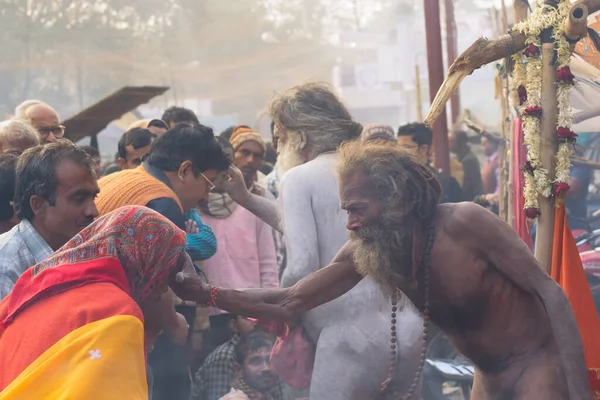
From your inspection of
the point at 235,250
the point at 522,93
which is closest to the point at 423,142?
the point at 235,250

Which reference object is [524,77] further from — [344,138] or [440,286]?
[440,286]

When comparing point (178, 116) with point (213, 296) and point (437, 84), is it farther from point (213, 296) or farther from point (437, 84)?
point (437, 84)

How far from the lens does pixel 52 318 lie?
125 inches

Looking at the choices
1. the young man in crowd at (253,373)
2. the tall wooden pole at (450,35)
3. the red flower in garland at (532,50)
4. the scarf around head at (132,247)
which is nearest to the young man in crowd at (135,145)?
the young man in crowd at (253,373)

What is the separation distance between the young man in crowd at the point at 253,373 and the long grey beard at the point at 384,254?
2743 mm

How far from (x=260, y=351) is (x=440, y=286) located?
114 inches

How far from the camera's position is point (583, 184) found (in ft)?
33.0

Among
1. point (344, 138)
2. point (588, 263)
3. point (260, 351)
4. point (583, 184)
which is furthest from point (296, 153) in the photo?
point (583, 184)

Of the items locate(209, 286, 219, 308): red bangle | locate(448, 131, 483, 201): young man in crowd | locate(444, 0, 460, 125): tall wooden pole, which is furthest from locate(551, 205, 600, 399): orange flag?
locate(444, 0, 460, 125): tall wooden pole

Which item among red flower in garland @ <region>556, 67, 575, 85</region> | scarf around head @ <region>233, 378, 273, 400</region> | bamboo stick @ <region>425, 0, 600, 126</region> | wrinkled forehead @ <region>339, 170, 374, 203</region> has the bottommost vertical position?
scarf around head @ <region>233, 378, 273, 400</region>

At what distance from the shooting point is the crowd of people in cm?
318

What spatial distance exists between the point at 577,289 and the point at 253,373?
242 cm

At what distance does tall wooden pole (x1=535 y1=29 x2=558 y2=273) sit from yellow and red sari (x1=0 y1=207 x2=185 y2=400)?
235 cm

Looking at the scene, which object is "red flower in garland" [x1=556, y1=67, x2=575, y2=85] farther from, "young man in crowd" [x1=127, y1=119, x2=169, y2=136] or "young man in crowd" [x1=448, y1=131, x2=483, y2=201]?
"young man in crowd" [x1=448, y1=131, x2=483, y2=201]
